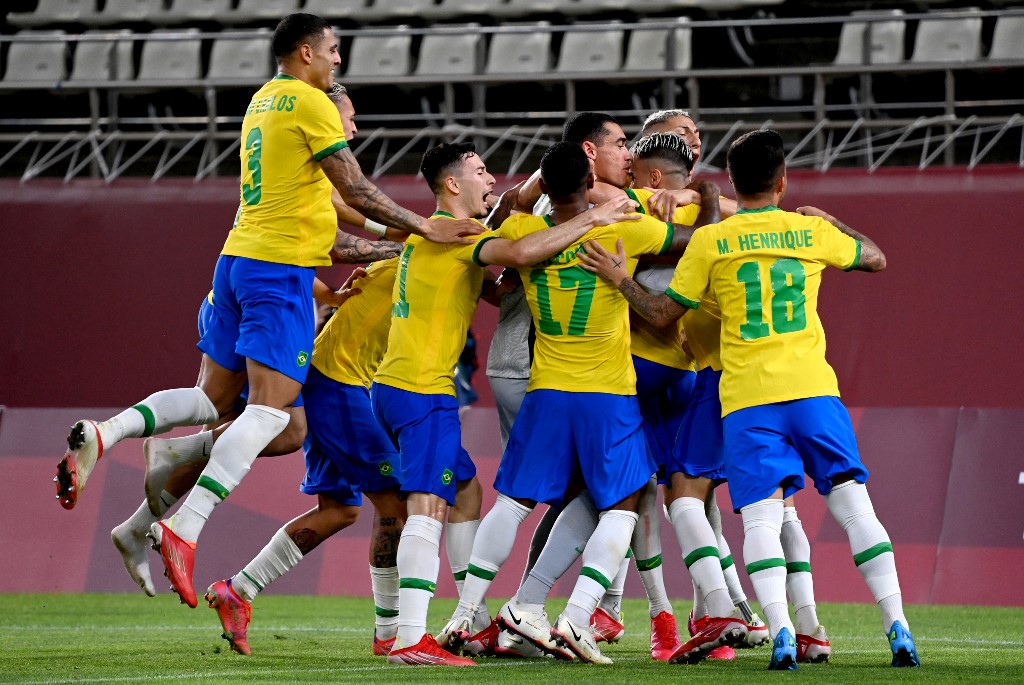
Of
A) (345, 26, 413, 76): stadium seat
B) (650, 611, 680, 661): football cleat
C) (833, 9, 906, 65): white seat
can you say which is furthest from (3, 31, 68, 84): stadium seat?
(650, 611, 680, 661): football cleat

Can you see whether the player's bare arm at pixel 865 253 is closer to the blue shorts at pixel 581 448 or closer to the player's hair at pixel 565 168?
the player's hair at pixel 565 168

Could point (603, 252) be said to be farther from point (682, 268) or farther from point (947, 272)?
point (947, 272)

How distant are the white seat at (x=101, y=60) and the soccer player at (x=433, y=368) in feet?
27.0

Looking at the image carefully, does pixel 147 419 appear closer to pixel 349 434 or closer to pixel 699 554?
pixel 349 434

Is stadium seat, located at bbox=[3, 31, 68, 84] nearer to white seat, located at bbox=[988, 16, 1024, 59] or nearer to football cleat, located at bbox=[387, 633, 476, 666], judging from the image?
white seat, located at bbox=[988, 16, 1024, 59]

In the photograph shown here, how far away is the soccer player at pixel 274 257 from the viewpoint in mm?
5719

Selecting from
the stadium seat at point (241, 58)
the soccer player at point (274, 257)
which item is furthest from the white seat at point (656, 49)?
the soccer player at point (274, 257)

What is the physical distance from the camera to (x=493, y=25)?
1402cm

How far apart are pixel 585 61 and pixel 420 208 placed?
7.24ft

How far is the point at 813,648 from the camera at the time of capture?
219 inches

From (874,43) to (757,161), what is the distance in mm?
7577

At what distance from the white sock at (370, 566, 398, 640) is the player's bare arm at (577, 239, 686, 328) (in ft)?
5.67

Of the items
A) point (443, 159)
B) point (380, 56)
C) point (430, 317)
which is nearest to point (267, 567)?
point (430, 317)

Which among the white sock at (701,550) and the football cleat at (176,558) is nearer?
the football cleat at (176,558)
